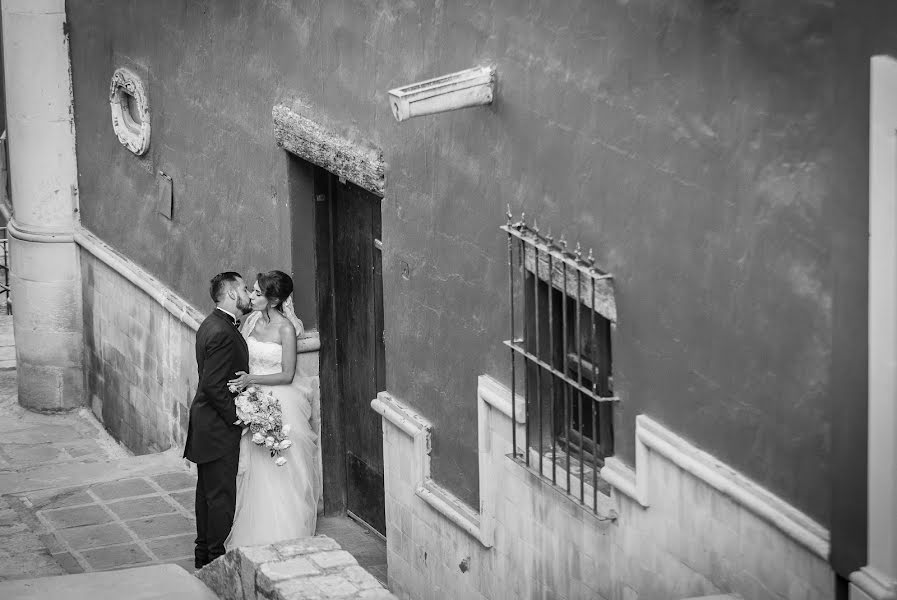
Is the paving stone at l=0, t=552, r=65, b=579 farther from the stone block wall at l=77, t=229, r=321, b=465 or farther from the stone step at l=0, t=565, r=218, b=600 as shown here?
the stone block wall at l=77, t=229, r=321, b=465

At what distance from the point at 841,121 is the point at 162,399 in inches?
326

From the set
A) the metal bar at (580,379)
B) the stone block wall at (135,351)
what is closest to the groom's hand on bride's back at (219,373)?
the stone block wall at (135,351)

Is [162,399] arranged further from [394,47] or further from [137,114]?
[394,47]

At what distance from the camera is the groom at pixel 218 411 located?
9.82m

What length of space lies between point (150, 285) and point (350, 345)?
8.94ft

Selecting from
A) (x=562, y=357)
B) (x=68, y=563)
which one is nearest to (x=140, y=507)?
(x=68, y=563)

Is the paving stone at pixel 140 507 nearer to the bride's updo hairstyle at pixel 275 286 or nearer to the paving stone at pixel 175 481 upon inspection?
the paving stone at pixel 175 481

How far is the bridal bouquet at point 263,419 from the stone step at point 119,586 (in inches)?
58.7

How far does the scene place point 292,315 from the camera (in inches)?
406

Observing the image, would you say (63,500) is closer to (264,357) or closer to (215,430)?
(215,430)

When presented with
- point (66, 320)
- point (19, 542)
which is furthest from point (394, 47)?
point (66, 320)

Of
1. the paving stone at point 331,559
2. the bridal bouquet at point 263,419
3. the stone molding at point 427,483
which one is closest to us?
the paving stone at point 331,559

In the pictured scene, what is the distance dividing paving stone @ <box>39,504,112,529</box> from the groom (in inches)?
54.6

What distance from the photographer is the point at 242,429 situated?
10.1 m
